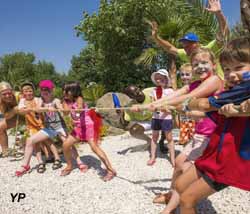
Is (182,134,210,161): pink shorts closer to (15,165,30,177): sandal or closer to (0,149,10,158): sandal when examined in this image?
(15,165,30,177): sandal

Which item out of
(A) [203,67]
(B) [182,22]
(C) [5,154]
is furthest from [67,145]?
(B) [182,22]

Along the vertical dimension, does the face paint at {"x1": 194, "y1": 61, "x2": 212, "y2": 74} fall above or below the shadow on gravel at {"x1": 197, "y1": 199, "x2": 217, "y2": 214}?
above

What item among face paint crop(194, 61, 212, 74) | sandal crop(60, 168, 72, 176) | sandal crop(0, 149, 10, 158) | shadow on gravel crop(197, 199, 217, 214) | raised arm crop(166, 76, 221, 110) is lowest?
shadow on gravel crop(197, 199, 217, 214)

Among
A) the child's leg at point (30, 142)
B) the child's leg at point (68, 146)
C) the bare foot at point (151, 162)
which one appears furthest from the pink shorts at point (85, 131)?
the bare foot at point (151, 162)

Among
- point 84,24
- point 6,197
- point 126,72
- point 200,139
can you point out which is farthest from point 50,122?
point 126,72

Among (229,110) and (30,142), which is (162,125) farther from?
(229,110)

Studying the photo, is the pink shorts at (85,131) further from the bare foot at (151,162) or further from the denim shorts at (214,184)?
the denim shorts at (214,184)

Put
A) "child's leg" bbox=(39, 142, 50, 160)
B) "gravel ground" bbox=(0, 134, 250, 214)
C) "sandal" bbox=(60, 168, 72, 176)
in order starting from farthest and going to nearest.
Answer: "child's leg" bbox=(39, 142, 50, 160) < "sandal" bbox=(60, 168, 72, 176) < "gravel ground" bbox=(0, 134, 250, 214)

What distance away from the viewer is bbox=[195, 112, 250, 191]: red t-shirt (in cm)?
185

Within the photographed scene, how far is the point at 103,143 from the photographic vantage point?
22.1 feet

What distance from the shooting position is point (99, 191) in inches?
146

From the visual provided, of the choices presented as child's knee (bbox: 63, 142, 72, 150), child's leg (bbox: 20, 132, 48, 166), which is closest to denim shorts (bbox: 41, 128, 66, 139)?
child's leg (bbox: 20, 132, 48, 166)

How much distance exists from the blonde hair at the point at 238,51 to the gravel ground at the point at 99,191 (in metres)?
1.86

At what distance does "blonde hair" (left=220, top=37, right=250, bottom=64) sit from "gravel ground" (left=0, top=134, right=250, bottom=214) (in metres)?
1.86
